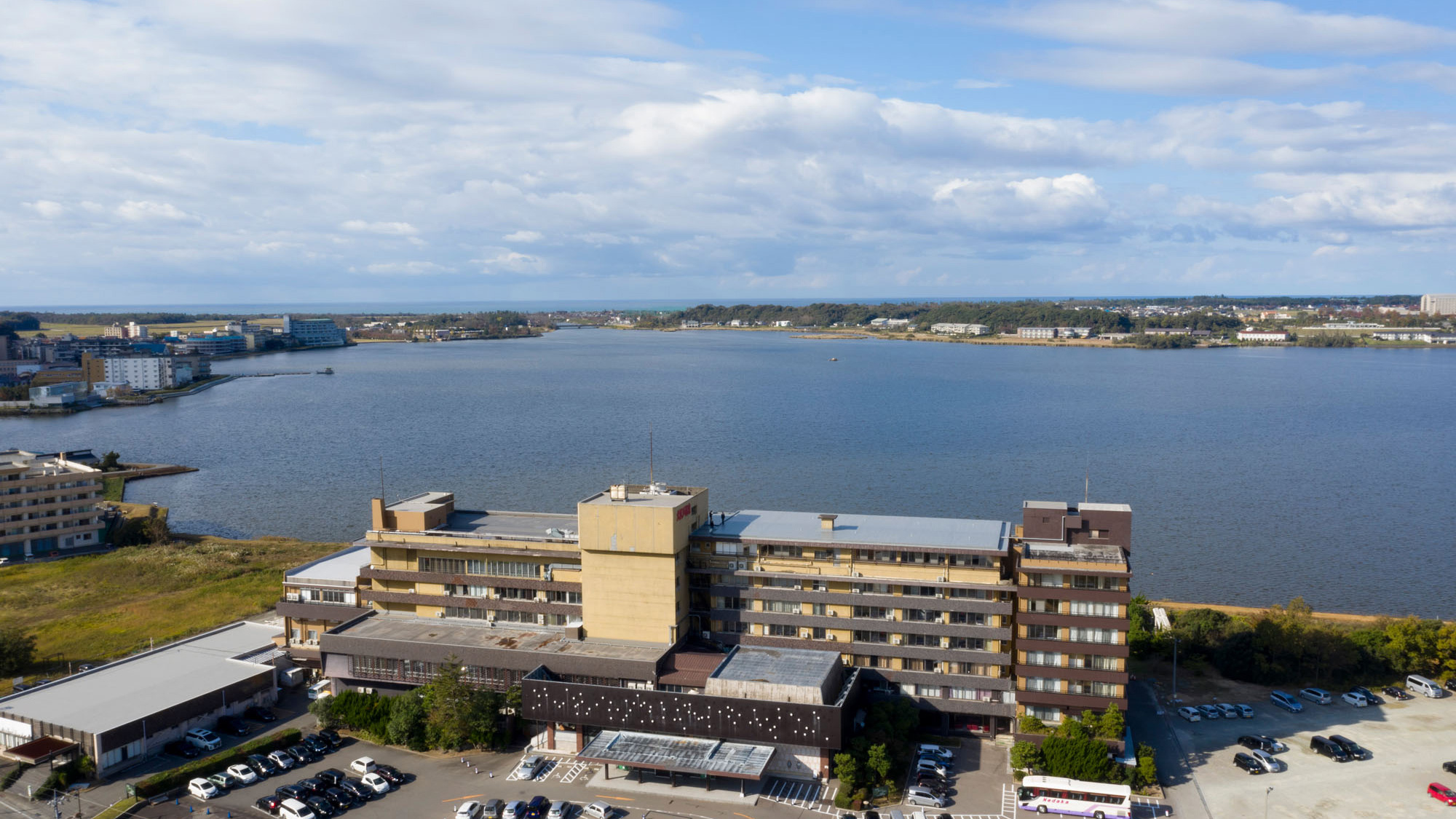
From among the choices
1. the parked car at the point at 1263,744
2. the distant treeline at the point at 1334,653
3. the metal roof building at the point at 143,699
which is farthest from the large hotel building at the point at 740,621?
the distant treeline at the point at 1334,653

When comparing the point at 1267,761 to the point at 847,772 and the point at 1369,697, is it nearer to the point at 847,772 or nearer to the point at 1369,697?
the point at 1369,697

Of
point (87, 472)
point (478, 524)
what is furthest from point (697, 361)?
point (478, 524)

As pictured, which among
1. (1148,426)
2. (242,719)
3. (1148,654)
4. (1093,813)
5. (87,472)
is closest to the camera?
(1093,813)

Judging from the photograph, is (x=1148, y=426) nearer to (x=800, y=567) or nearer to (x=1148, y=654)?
(x=1148, y=654)

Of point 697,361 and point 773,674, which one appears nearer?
point 773,674

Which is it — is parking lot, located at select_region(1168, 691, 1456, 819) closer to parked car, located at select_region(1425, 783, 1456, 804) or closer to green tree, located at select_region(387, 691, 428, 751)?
parked car, located at select_region(1425, 783, 1456, 804)

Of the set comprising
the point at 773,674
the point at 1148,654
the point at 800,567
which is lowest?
the point at 1148,654

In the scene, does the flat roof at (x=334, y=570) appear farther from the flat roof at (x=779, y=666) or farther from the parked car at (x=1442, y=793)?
the parked car at (x=1442, y=793)

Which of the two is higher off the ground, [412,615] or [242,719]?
[412,615]
